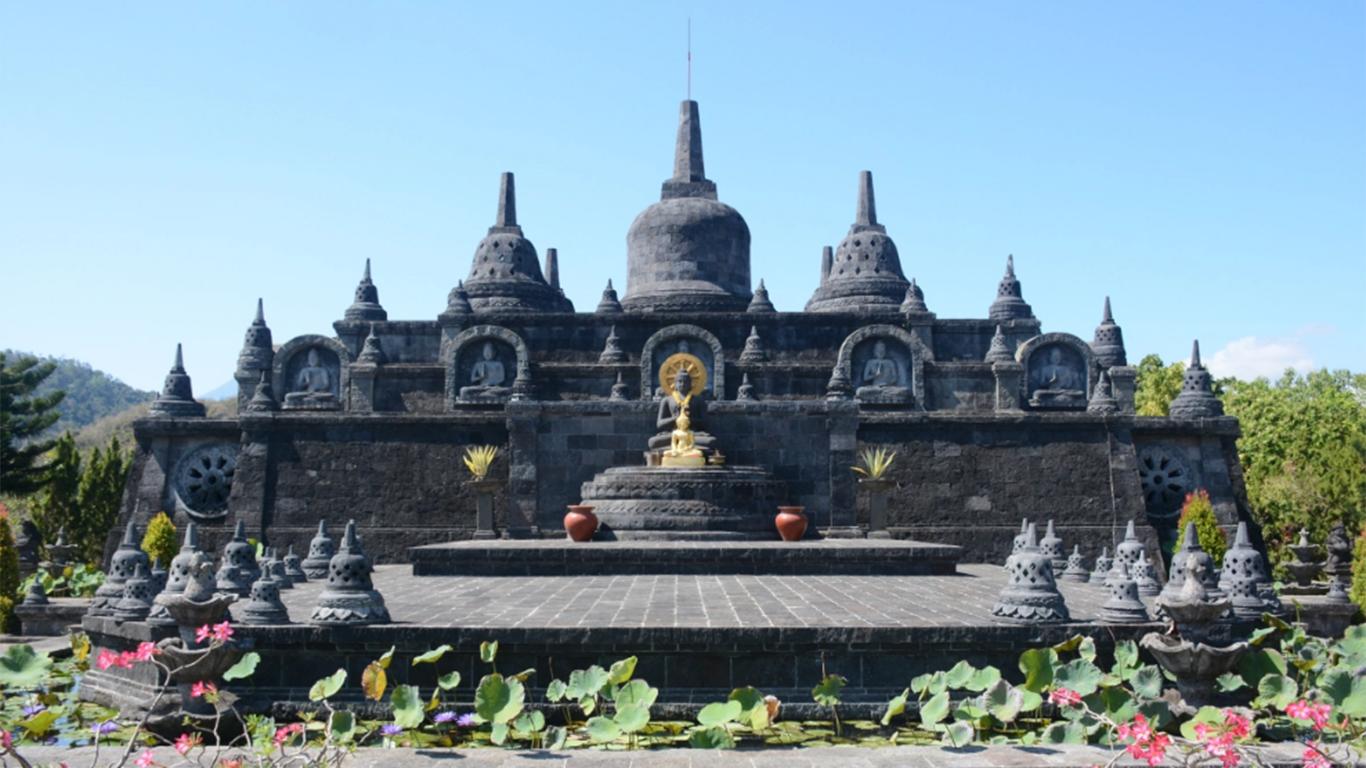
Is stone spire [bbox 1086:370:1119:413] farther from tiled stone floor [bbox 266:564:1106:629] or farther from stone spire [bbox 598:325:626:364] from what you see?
stone spire [bbox 598:325:626:364]

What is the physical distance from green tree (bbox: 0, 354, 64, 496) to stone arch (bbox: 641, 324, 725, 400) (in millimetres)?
23066

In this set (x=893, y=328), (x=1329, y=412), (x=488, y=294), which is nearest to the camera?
(x=893, y=328)

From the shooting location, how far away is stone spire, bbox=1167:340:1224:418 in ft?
91.1

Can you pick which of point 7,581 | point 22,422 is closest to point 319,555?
point 7,581

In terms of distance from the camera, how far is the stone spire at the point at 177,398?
2803 centimetres

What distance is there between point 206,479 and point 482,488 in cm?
767

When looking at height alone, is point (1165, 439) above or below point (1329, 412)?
below

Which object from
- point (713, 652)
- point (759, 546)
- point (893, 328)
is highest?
point (893, 328)

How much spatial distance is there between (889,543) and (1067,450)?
29.0 feet

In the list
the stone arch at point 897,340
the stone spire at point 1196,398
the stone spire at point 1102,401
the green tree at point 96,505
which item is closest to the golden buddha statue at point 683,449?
the stone arch at point 897,340

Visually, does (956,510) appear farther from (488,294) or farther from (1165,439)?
(488,294)

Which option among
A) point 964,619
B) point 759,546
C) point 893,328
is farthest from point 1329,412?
point 964,619

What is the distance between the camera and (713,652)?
1062 centimetres

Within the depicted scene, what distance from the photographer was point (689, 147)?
35312mm
